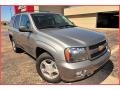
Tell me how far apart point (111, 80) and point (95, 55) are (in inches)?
32.8

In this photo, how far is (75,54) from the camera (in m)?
4.02

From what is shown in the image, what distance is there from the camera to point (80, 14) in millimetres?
20188

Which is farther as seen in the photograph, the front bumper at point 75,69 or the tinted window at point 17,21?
the tinted window at point 17,21

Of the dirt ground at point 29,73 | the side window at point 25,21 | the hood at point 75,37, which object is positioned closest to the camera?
the hood at point 75,37

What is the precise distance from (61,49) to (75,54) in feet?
0.98

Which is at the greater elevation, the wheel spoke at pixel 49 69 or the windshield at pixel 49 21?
the windshield at pixel 49 21

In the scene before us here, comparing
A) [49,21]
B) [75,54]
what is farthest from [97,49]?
[49,21]

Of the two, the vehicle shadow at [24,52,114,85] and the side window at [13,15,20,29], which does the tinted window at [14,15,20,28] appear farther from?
the vehicle shadow at [24,52,114,85]

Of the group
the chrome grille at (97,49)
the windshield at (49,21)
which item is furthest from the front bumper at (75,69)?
the windshield at (49,21)

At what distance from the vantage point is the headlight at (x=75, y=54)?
13.1 feet

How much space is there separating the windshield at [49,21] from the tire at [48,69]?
100cm

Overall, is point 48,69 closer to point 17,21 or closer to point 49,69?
point 49,69

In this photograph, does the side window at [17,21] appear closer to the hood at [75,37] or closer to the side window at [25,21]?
the side window at [25,21]

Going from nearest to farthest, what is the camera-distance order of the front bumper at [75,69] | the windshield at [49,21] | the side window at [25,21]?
the front bumper at [75,69] → the windshield at [49,21] → the side window at [25,21]
